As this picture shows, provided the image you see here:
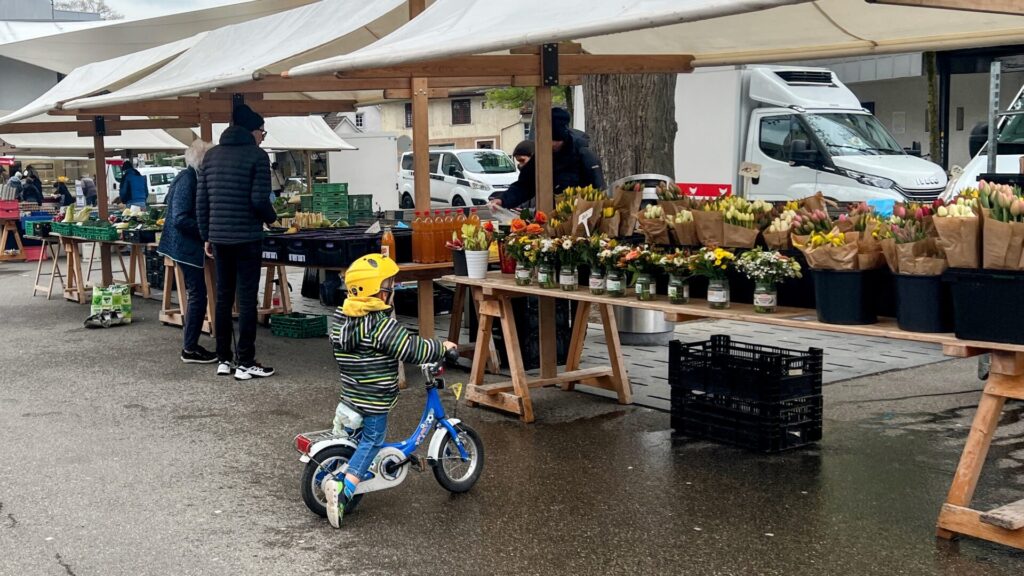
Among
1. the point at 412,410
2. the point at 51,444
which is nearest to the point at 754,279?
the point at 412,410

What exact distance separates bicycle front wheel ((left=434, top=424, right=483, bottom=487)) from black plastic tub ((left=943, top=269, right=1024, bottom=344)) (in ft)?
7.97

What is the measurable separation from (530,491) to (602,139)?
23.4 feet

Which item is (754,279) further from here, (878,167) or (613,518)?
(878,167)

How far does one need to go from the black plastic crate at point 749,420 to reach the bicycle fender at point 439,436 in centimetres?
174

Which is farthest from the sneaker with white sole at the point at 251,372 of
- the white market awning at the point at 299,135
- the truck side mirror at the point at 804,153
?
the white market awning at the point at 299,135

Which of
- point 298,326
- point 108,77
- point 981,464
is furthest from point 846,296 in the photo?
point 108,77

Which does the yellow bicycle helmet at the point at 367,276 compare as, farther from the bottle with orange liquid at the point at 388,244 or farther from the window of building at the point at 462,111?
the window of building at the point at 462,111

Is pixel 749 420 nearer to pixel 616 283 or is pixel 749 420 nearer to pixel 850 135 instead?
pixel 616 283

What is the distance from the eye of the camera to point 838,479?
6117mm

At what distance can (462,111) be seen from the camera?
50.6m

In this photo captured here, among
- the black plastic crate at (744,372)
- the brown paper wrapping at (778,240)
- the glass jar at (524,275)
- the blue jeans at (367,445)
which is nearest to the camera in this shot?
the blue jeans at (367,445)

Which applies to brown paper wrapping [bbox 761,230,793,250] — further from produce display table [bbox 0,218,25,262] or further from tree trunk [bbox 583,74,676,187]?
produce display table [bbox 0,218,25,262]

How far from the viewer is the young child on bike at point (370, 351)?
18.4ft

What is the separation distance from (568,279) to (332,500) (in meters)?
2.32
